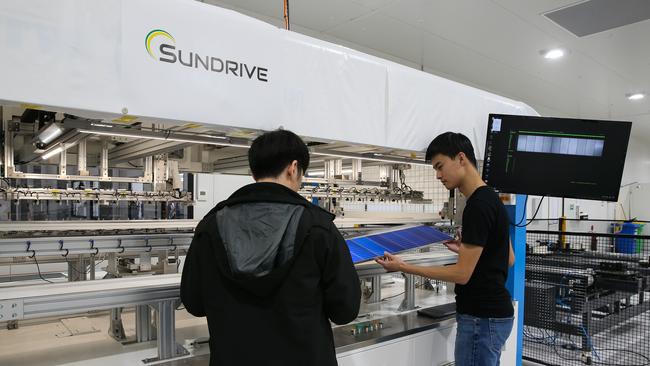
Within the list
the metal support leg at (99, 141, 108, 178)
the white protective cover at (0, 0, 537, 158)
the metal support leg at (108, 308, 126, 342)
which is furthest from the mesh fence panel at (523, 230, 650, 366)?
the metal support leg at (99, 141, 108, 178)

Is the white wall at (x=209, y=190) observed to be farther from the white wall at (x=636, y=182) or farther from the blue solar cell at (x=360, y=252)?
the white wall at (x=636, y=182)

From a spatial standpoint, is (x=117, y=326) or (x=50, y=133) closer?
(x=117, y=326)

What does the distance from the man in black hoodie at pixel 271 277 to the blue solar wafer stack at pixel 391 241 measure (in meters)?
0.61

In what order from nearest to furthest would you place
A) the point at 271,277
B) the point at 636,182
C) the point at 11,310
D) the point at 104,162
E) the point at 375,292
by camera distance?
the point at 271,277, the point at 11,310, the point at 375,292, the point at 104,162, the point at 636,182

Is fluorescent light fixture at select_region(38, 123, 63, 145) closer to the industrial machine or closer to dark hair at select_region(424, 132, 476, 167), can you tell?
the industrial machine

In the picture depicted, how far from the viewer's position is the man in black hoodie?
1222mm

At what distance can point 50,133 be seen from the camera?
2.81 m

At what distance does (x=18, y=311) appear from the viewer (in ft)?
4.29

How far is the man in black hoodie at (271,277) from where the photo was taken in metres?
1.22

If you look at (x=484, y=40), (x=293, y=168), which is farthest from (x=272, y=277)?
(x=484, y=40)

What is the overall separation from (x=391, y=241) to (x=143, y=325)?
1.29 metres

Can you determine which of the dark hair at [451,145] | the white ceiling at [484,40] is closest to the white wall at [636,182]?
the white ceiling at [484,40]

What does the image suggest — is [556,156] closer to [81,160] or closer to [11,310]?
[11,310]

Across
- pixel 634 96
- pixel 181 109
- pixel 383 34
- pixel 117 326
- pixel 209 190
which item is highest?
pixel 383 34
